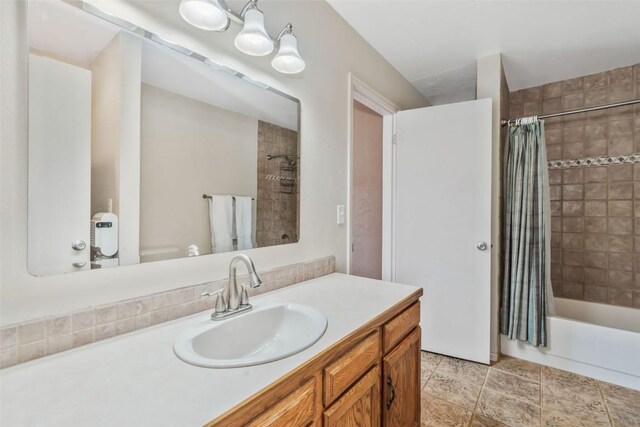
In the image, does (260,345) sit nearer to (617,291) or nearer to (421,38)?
(421,38)

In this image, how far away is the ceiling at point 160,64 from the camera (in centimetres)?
75

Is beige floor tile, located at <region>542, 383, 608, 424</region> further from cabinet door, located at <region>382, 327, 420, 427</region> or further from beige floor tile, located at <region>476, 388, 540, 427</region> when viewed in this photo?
cabinet door, located at <region>382, 327, 420, 427</region>

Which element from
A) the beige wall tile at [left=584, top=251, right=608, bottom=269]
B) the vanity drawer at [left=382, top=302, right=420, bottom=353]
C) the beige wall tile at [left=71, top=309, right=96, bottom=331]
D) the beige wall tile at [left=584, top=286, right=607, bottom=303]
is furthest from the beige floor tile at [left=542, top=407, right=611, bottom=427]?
the beige wall tile at [left=71, top=309, right=96, bottom=331]

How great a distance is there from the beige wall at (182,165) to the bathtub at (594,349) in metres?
2.45

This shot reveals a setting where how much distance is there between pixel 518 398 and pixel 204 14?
254cm

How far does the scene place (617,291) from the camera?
2.50 m

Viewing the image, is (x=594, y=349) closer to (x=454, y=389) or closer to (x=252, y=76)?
(x=454, y=389)

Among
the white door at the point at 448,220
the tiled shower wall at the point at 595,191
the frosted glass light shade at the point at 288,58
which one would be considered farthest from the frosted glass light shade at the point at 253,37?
the tiled shower wall at the point at 595,191

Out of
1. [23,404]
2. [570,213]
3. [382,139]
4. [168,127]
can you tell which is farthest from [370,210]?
[23,404]

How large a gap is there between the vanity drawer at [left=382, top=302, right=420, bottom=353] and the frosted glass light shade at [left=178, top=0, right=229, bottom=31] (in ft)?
4.07

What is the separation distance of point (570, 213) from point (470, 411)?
2.09 metres

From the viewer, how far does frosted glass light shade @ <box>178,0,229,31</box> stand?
97 centimetres

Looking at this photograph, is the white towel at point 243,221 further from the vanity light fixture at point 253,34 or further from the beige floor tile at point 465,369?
the beige floor tile at point 465,369

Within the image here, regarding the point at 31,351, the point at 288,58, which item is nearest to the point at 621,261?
the point at 288,58
